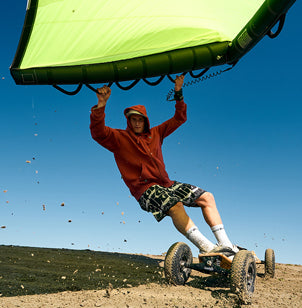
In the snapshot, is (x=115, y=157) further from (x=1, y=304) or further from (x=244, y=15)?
(x=244, y=15)

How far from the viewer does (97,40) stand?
14.7ft

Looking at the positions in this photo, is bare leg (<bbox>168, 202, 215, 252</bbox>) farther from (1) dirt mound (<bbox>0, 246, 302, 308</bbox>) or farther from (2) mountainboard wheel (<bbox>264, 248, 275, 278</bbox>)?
(2) mountainboard wheel (<bbox>264, 248, 275, 278</bbox>)

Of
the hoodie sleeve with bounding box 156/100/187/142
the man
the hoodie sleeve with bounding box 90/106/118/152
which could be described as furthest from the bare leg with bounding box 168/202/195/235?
the hoodie sleeve with bounding box 156/100/187/142

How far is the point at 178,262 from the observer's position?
12.3ft

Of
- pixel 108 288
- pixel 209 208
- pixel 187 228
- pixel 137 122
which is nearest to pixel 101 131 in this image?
pixel 137 122

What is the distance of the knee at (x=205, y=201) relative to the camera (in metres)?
4.52

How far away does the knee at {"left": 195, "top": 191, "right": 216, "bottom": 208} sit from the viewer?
4.52 metres

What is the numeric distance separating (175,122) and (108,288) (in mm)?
2466

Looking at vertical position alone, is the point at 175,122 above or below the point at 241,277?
above

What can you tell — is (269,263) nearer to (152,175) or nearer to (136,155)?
(152,175)

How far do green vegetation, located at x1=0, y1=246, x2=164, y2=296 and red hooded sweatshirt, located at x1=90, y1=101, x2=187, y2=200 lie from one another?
1.14 metres

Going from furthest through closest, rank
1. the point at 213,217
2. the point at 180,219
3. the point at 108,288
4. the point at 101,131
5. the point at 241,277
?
the point at 213,217, the point at 101,131, the point at 180,219, the point at 108,288, the point at 241,277

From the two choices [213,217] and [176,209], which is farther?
[213,217]

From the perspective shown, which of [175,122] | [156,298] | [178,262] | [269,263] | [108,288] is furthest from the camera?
[269,263]
